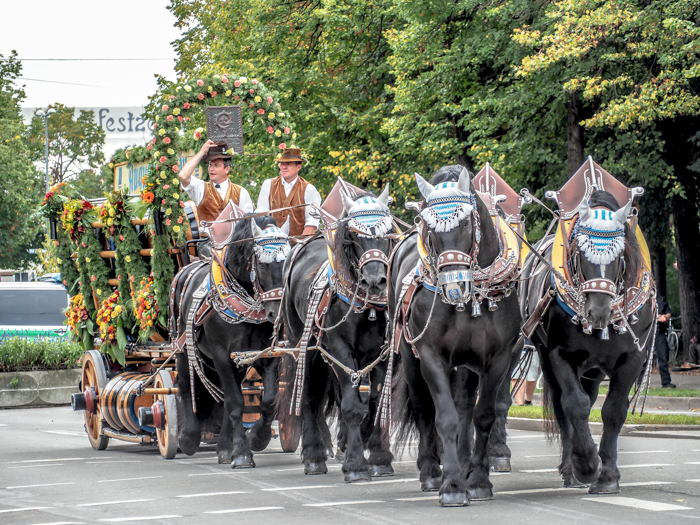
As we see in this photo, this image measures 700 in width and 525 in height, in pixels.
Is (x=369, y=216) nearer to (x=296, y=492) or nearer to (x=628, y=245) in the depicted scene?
(x=628, y=245)

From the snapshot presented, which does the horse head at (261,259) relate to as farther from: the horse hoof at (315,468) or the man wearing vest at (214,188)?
the horse hoof at (315,468)

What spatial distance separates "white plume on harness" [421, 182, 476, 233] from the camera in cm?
679

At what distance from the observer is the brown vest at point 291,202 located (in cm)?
1105

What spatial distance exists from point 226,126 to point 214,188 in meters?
0.71

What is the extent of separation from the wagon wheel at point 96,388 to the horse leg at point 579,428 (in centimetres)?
606

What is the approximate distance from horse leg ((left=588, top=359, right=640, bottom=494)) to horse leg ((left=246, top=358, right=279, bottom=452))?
3426mm

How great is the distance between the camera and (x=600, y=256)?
23.5 ft

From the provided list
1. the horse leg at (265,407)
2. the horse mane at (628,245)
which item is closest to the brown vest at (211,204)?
the horse leg at (265,407)

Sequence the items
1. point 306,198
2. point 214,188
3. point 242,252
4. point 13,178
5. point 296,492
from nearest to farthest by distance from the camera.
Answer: point 296,492 → point 242,252 → point 306,198 → point 214,188 → point 13,178

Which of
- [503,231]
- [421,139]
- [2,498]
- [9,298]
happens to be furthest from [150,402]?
[9,298]

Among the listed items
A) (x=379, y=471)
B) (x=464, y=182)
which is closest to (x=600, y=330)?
(x=464, y=182)

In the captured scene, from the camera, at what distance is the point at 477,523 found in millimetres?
6137

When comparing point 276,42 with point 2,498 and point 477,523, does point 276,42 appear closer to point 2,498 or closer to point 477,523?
point 2,498

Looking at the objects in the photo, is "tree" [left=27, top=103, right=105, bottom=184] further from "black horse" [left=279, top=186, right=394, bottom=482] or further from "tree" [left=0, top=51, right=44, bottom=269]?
"black horse" [left=279, top=186, right=394, bottom=482]
